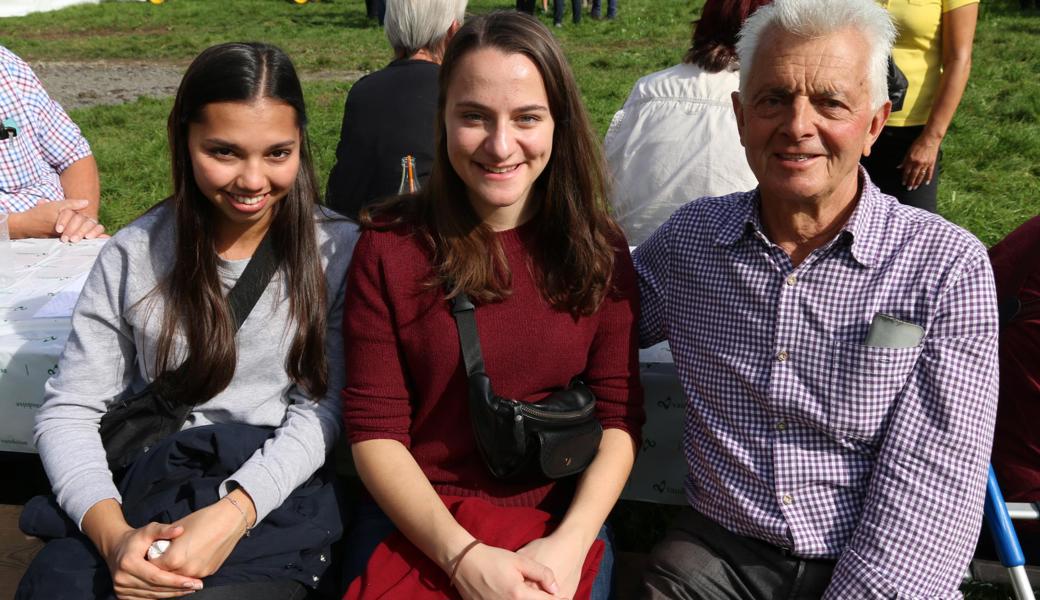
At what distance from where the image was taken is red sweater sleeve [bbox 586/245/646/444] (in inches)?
93.3

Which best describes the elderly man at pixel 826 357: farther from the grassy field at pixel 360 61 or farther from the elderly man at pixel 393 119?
the grassy field at pixel 360 61

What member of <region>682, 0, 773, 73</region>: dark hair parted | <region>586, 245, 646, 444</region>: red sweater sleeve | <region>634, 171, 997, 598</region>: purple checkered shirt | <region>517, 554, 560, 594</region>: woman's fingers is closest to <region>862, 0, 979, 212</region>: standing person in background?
<region>682, 0, 773, 73</region>: dark hair parted

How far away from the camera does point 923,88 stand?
14.0 feet

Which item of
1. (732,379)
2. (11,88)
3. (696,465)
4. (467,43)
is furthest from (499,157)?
(11,88)

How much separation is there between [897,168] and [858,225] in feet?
8.06

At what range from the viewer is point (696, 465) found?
2.37m

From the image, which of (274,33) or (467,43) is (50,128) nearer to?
(467,43)

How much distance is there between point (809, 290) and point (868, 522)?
516 mm

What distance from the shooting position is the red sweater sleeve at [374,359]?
7.39 ft

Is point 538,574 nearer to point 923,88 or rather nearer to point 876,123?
point 876,123

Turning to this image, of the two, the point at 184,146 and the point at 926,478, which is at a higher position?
the point at 184,146

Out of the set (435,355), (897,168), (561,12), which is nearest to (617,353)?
(435,355)

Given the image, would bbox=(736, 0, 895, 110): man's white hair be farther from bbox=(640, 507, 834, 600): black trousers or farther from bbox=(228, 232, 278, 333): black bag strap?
bbox=(228, 232, 278, 333): black bag strap

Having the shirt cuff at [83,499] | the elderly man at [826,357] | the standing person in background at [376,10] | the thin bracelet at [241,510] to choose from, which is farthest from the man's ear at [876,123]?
the standing person in background at [376,10]
